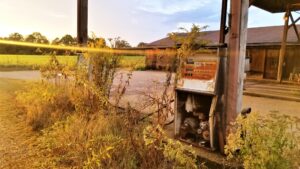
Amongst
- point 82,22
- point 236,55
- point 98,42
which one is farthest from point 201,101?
point 82,22

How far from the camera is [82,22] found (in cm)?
573

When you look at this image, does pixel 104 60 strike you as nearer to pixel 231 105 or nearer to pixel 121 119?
pixel 121 119

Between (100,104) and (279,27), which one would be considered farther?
(279,27)

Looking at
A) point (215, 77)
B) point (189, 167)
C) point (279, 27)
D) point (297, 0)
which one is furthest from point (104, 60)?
point (279, 27)

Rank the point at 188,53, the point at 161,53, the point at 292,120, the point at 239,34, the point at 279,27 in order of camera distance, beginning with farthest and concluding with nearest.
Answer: the point at 279,27 < the point at 161,53 < the point at 188,53 < the point at 239,34 < the point at 292,120

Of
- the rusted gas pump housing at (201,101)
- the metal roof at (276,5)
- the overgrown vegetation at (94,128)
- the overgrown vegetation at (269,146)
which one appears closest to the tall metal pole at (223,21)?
the rusted gas pump housing at (201,101)

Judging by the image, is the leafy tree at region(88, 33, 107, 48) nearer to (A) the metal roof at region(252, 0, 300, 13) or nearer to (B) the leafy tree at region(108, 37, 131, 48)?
(B) the leafy tree at region(108, 37, 131, 48)

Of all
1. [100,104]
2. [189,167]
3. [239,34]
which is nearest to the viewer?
[189,167]

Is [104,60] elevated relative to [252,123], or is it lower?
elevated

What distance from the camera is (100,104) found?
13.9 ft

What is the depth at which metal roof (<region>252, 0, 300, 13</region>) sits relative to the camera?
28.5 ft

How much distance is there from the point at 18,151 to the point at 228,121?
2842 mm

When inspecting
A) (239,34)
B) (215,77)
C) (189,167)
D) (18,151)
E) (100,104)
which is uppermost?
(239,34)

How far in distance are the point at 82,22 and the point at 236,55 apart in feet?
12.5
